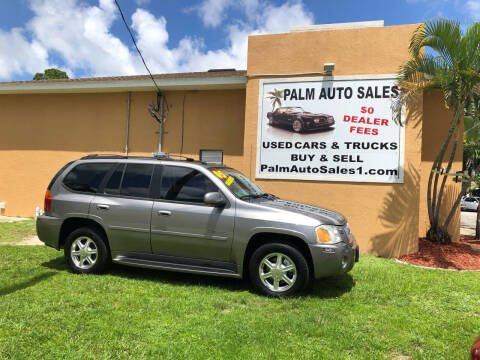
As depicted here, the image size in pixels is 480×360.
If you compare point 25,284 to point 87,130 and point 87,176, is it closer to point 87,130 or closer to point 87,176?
point 87,176

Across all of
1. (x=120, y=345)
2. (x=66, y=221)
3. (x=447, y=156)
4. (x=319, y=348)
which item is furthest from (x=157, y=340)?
(x=447, y=156)

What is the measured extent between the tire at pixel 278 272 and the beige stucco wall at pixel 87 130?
215 inches

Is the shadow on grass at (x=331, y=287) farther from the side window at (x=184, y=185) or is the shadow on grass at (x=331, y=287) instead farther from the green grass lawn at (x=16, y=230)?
the green grass lawn at (x=16, y=230)

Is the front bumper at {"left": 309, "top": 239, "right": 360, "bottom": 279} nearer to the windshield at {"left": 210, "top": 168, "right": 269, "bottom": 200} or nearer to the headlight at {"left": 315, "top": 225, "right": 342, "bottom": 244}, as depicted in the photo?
the headlight at {"left": 315, "top": 225, "right": 342, "bottom": 244}

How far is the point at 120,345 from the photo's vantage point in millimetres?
3219

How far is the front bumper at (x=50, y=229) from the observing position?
5.55m

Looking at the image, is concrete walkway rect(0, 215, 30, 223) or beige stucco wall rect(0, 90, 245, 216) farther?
concrete walkway rect(0, 215, 30, 223)

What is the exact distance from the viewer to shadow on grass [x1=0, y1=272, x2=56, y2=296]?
4.54 metres

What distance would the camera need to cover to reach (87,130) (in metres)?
11.0

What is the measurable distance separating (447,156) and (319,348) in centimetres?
749

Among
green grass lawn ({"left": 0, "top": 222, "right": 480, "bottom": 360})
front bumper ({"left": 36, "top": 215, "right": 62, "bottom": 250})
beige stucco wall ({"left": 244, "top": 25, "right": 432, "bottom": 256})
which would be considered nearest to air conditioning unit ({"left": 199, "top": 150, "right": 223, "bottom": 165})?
beige stucco wall ({"left": 244, "top": 25, "right": 432, "bottom": 256})

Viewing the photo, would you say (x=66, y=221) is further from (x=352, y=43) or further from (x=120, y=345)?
(x=352, y=43)

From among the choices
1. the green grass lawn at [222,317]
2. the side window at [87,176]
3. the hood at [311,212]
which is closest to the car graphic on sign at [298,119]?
the hood at [311,212]

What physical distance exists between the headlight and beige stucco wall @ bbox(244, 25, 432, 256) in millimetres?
3652
